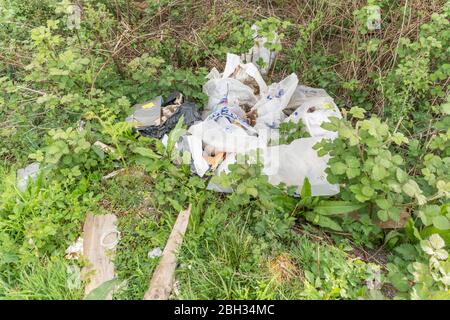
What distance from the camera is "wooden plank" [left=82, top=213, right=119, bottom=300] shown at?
1.99 m

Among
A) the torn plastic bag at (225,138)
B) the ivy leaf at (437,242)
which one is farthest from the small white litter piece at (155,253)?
the ivy leaf at (437,242)

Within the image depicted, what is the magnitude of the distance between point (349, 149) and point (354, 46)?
1.44 metres

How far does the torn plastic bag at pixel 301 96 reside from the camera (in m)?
2.91

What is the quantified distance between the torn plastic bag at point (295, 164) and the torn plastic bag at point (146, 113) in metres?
0.96

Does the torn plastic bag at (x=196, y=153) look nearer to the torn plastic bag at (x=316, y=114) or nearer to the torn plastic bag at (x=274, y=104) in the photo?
the torn plastic bag at (x=274, y=104)

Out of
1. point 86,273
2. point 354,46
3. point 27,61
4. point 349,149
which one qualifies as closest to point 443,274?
point 349,149

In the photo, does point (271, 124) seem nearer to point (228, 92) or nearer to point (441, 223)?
point (228, 92)

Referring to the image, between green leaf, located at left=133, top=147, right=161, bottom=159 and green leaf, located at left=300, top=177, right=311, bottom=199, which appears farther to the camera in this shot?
green leaf, located at left=133, top=147, right=161, bottom=159

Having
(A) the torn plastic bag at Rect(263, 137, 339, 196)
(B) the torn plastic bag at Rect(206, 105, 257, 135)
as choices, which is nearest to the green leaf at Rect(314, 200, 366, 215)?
(A) the torn plastic bag at Rect(263, 137, 339, 196)

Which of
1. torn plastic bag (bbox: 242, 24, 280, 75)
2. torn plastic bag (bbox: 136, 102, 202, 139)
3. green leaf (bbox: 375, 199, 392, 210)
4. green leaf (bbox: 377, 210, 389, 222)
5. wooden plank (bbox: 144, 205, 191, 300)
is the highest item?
torn plastic bag (bbox: 242, 24, 280, 75)

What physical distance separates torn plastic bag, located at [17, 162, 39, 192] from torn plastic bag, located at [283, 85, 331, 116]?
195 cm

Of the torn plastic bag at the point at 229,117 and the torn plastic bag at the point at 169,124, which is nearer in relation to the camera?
the torn plastic bag at the point at 229,117

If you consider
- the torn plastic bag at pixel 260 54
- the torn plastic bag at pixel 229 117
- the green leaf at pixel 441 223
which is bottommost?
the torn plastic bag at pixel 229 117

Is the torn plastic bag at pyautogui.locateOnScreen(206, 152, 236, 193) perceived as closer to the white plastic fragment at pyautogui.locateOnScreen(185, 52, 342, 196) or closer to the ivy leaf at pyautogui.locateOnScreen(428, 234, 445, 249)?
the white plastic fragment at pyautogui.locateOnScreen(185, 52, 342, 196)
